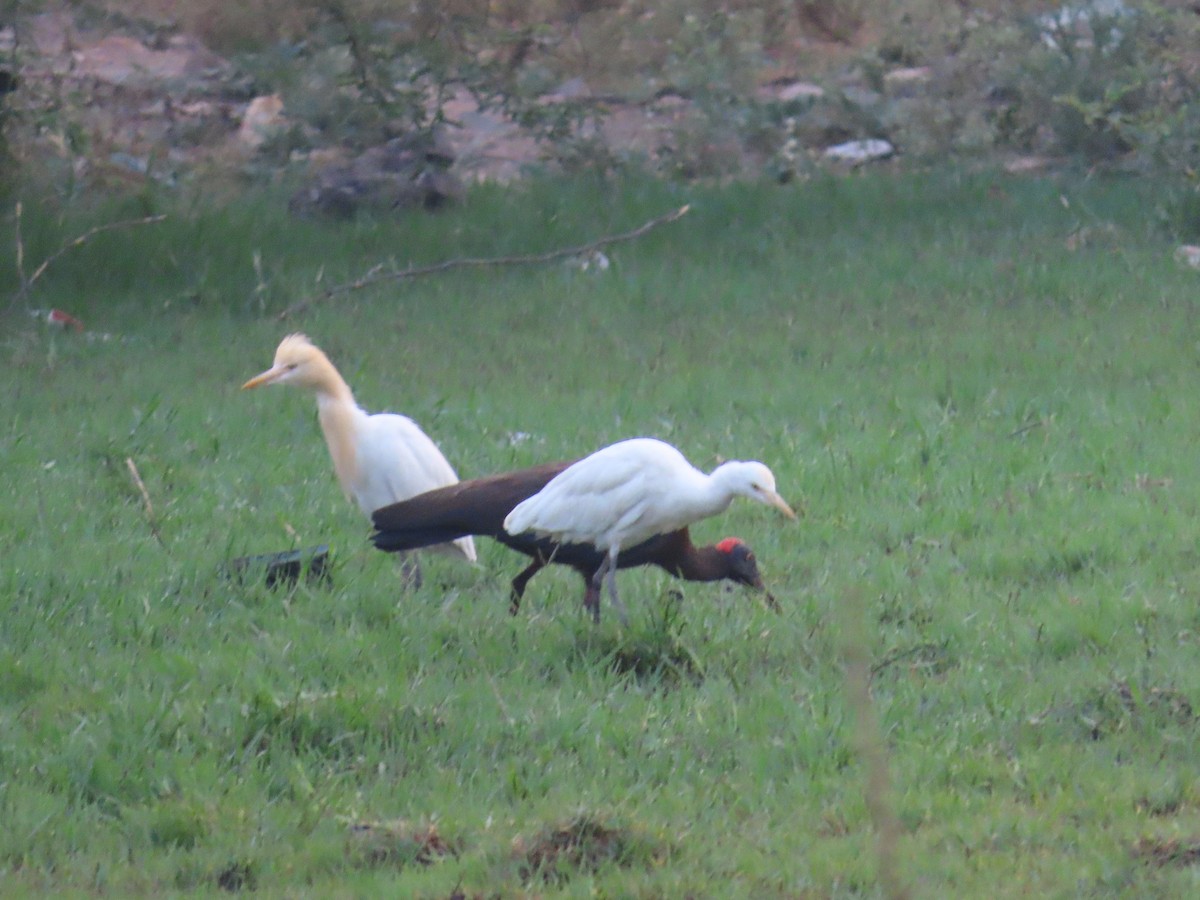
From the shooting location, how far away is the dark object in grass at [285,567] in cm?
618

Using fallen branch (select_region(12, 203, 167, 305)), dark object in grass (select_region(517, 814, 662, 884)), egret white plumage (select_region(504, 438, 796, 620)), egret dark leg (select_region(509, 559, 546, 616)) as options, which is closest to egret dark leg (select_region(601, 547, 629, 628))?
egret white plumage (select_region(504, 438, 796, 620))

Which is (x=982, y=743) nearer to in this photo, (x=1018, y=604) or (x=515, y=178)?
(x=1018, y=604)

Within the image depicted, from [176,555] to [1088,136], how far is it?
10.1 m

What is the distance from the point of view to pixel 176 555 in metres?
6.59

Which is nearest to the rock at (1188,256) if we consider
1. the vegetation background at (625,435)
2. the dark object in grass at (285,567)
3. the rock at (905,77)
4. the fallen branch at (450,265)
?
the vegetation background at (625,435)

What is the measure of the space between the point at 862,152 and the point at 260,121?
20.5ft

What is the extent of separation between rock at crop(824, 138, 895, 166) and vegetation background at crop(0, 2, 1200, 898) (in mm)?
484

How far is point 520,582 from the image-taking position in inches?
243

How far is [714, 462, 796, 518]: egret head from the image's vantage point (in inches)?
220

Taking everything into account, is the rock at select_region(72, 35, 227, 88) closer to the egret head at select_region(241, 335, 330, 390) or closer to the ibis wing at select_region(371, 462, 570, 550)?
the egret head at select_region(241, 335, 330, 390)

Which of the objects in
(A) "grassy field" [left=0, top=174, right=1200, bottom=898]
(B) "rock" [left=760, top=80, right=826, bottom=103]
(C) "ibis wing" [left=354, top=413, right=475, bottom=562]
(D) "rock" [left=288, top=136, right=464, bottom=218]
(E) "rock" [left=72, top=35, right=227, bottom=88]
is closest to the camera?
(A) "grassy field" [left=0, top=174, right=1200, bottom=898]

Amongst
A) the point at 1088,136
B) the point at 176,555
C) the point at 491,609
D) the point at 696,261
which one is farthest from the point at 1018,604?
the point at 1088,136

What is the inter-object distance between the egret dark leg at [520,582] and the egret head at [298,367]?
1.42 metres

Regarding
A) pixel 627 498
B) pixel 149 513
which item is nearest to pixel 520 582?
pixel 627 498
